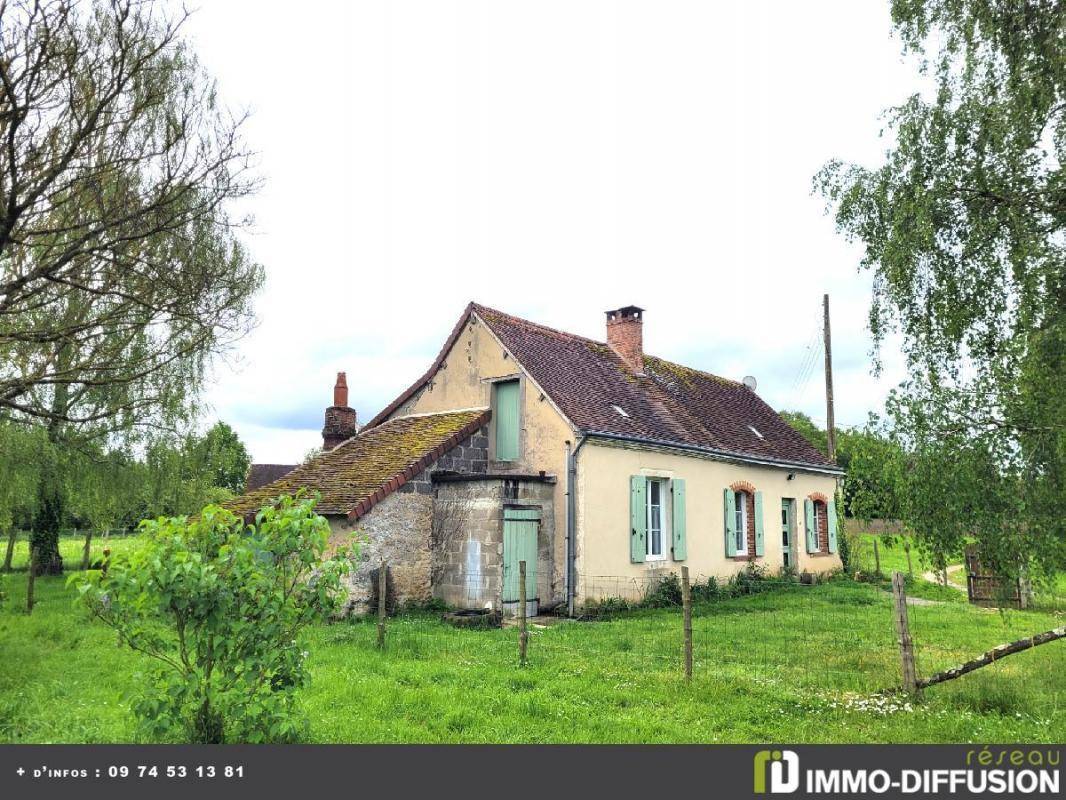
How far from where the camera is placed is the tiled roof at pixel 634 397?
16.1 meters

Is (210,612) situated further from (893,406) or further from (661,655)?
(893,406)

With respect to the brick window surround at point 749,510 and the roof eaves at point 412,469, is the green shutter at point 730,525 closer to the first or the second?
the brick window surround at point 749,510

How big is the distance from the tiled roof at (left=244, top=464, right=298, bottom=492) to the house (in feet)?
136

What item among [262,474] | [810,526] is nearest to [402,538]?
[810,526]

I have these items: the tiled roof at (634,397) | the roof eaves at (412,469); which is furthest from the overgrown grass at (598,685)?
the tiled roof at (634,397)

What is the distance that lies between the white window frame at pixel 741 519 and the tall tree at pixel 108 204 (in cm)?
1305

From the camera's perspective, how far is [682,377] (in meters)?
22.5

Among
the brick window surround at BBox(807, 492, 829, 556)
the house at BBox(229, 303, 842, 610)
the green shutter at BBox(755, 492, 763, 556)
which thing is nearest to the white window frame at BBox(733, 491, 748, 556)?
the house at BBox(229, 303, 842, 610)

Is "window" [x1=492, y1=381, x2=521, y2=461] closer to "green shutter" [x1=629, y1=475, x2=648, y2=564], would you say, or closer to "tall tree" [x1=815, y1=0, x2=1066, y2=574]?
"green shutter" [x1=629, y1=475, x2=648, y2=564]

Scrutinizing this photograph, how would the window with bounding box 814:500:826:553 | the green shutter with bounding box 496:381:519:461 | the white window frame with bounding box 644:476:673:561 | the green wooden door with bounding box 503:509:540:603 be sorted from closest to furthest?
the green wooden door with bounding box 503:509:540:603 → the green shutter with bounding box 496:381:519:461 → the white window frame with bounding box 644:476:673:561 → the window with bounding box 814:500:826:553
